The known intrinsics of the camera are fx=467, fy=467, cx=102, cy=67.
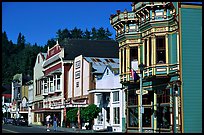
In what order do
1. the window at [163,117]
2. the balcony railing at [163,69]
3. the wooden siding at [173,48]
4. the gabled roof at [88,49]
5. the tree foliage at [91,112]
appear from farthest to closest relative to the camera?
the gabled roof at [88,49]
the tree foliage at [91,112]
the window at [163,117]
the wooden siding at [173,48]
the balcony railing at [163,69]

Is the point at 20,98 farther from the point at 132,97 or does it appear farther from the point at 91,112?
the point at 132,97

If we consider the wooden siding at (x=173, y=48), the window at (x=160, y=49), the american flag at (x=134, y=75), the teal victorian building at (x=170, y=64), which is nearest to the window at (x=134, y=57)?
the teal victorian building at (x=170, y=64)

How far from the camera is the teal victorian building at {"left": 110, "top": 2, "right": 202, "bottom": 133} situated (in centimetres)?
3250

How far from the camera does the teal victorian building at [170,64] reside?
3250 centimetres

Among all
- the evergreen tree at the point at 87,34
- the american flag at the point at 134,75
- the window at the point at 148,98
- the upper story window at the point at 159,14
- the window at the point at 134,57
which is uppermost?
the evergreen tree at the point at 87,34

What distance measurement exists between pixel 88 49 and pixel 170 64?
112 feet

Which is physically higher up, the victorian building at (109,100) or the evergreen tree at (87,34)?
the evergreen tree at (87,34)

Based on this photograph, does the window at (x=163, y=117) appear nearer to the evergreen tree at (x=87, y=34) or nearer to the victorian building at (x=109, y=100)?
the victorian building at (x=109, y=100)

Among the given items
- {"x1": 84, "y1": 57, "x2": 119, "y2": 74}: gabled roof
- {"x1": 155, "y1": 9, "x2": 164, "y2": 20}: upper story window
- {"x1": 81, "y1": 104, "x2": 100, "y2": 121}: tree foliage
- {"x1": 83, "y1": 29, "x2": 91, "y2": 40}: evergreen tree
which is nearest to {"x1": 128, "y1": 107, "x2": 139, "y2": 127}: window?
{"x1": 81, "y1": 104, "x2": 100, "y2": 121}: tree foliage

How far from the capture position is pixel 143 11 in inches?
1410

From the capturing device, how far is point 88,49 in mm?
67000

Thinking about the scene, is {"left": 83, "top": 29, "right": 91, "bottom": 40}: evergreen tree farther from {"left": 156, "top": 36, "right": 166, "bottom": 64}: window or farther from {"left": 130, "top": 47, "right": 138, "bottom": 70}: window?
{"left": 156, "top": 36, "right": 166, "bottom": 64}: window

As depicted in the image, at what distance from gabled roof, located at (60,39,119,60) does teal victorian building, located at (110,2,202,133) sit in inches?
1040

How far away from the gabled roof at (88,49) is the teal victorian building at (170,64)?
1040 inches
